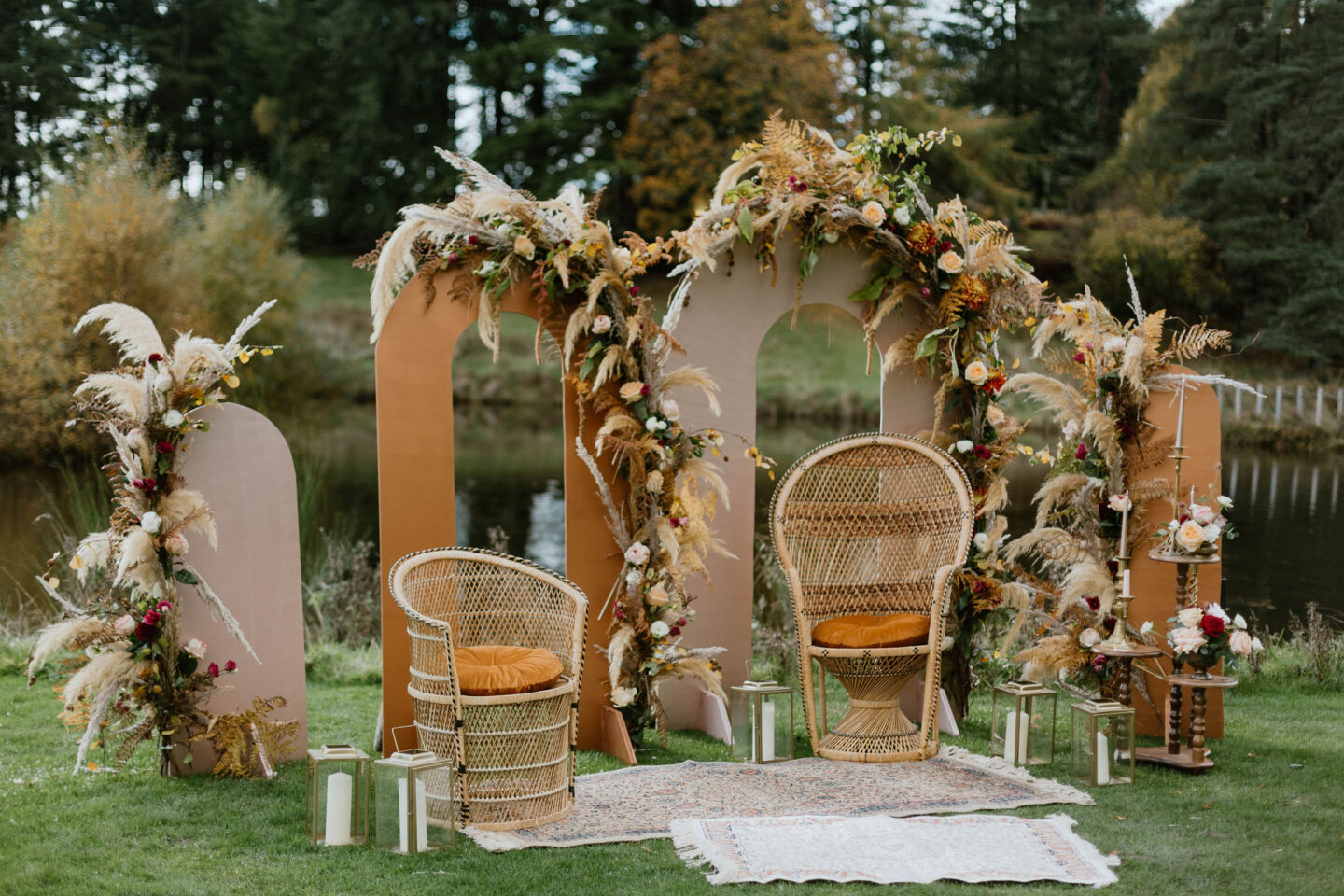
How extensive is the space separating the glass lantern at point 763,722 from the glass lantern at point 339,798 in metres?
1.63

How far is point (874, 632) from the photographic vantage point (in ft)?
15.4

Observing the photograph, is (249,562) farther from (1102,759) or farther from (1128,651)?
(1128,651)

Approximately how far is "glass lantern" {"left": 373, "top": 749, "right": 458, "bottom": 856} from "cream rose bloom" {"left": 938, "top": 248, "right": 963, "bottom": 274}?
10.3 ft

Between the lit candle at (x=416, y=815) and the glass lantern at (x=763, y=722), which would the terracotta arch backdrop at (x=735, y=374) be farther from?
the lit candle at (x=416, y=815)

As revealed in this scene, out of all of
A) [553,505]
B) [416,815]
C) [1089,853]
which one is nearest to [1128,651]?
[1089,853]

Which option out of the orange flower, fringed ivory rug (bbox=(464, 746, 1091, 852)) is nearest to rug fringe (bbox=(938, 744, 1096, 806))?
fringed ivory rug (bbox=(464, 746, 1091, 852))

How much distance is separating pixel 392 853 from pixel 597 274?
2.43 m

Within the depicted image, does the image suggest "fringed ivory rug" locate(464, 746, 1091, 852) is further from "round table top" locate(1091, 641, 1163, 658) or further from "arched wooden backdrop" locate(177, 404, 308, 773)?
"arched wooden backdrop" locate(177, 404, 308, 773)

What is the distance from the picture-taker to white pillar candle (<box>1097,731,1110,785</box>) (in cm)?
432

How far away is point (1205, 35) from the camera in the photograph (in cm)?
2378

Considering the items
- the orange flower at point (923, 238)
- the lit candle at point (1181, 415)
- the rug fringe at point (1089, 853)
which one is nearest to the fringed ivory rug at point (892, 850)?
the rug fringe at point (1089, 853)

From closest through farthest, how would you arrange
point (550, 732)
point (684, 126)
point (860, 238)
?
point (550, 732) < point (860, 238) < point (684, 126)

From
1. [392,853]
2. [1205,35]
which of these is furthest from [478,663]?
[1205,35]

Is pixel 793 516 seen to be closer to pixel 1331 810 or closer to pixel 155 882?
pixel 1331 810
